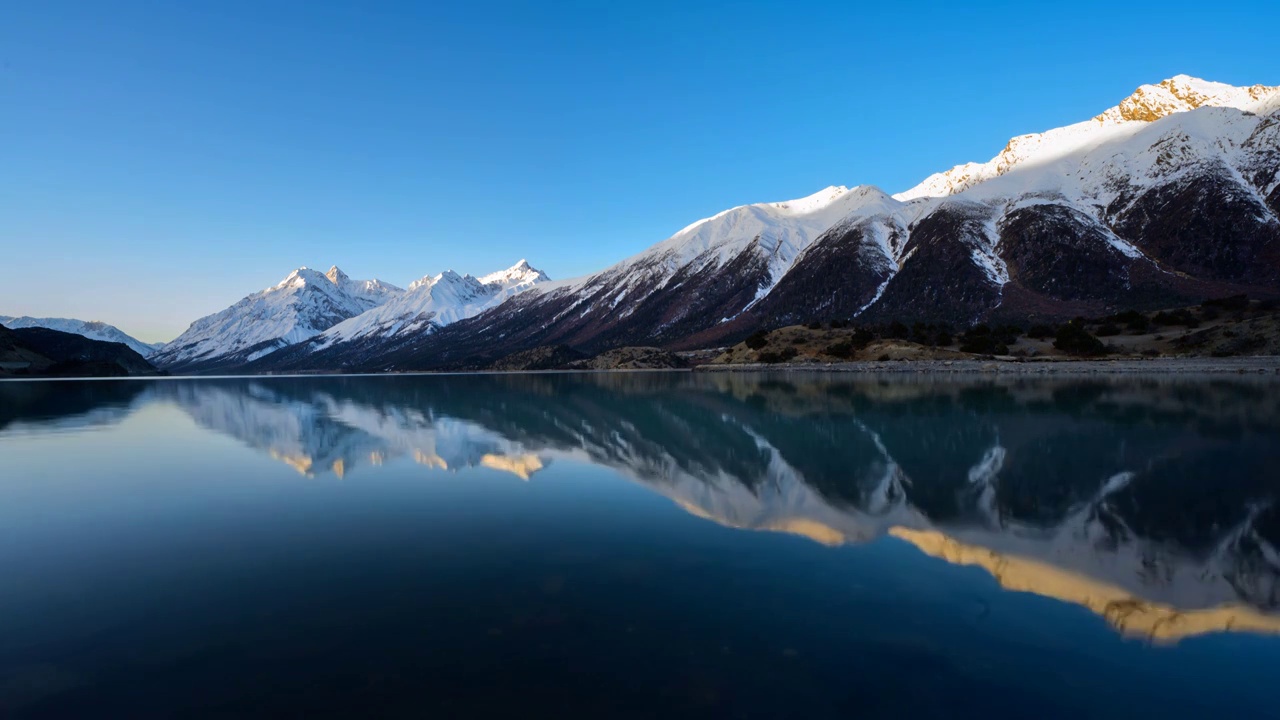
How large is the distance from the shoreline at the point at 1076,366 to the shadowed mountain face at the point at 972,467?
124 ft

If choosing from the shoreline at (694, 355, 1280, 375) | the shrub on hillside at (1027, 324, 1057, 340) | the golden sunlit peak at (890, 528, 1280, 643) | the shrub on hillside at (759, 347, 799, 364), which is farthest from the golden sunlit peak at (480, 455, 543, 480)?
the shrub on hillside at (1027, 324, 1057, 340)

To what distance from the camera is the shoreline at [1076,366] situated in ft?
275

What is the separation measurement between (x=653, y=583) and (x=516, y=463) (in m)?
15.5

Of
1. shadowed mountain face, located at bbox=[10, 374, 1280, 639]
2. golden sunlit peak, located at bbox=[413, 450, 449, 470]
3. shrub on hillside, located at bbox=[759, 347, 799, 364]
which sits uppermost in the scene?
shrub on hillside, located at bbox=[759, 347, 799, 364]

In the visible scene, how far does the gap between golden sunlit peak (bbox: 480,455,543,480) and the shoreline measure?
91.6 meters

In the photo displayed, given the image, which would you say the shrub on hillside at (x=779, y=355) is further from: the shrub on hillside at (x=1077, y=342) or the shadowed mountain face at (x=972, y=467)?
the shadowed mountain face at (x=972, y=467)

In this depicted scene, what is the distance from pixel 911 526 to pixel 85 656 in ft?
54.8

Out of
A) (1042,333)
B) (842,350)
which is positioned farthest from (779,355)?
(1042,333)

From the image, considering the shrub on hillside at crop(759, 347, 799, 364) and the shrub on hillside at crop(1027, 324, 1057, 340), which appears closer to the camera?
the shrub on hillside at crop(1027, 324, 1057, 340)

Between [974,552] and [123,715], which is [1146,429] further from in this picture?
[123,715]

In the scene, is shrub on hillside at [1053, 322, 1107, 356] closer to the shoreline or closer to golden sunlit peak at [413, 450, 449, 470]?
the shoreline

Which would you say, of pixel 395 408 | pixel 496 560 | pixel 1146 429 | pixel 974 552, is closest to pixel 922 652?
pixel 974 552

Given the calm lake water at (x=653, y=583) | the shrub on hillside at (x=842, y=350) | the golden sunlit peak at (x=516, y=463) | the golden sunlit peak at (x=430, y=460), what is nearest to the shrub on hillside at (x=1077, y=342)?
the shrub on hillside at (x=842, y=350)

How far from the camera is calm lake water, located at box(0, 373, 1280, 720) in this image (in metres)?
8.28
